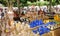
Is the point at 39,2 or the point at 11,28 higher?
the point at 39,2

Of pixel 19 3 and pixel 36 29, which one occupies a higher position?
pixel 19 3

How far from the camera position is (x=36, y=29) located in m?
2.50

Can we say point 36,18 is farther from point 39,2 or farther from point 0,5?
point 0,5

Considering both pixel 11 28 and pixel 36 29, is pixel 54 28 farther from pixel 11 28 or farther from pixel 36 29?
pixel 11 28

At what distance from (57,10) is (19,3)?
433 millimetres

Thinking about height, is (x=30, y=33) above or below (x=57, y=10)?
below

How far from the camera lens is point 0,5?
8.20 feet

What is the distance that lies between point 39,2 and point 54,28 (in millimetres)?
319

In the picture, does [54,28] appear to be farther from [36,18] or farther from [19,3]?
[19,3]

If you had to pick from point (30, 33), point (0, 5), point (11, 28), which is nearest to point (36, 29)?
point (30, 33)

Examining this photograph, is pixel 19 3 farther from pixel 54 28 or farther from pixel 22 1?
pixel 54 28

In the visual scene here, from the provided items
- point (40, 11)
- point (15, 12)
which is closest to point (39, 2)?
point (40, 11)

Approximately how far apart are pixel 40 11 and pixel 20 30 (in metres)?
0.31

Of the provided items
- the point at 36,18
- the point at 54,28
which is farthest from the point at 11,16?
the point at 54,28
